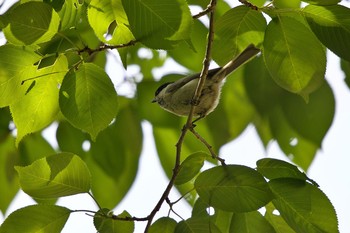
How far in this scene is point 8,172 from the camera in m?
3.09

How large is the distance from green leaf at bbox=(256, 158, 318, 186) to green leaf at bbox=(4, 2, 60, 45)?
872 millimetres

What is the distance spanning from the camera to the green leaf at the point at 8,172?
306 centimetres

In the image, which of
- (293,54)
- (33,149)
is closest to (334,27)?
(293,54)

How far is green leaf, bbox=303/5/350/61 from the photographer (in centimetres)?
200

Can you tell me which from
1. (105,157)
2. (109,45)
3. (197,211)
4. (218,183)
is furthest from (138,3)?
(105,157)

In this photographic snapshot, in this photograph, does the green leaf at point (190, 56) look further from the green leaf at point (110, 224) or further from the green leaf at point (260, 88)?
the green leaf at point (110, 224)

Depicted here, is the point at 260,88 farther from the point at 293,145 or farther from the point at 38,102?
the point at 38,102

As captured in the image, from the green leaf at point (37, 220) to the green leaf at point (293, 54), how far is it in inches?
35.8

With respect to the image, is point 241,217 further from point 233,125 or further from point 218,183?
point 233,125

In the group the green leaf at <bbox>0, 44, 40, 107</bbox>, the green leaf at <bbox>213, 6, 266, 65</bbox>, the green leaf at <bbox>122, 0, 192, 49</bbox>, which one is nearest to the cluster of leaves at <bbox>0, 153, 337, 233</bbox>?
the green leaf at <bbox>0, 44, 40, 107</bbox>

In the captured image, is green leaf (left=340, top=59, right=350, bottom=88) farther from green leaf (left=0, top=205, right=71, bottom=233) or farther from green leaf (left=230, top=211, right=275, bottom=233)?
green leaf (left=0, top=205, right=71, bottom=233)

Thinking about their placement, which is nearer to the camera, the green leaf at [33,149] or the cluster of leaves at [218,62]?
the cluster of leaves at [218,62]

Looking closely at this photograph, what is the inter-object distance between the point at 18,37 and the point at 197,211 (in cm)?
91

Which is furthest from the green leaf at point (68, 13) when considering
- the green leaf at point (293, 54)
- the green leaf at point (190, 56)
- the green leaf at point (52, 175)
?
the green leaf at point (190, 56)
